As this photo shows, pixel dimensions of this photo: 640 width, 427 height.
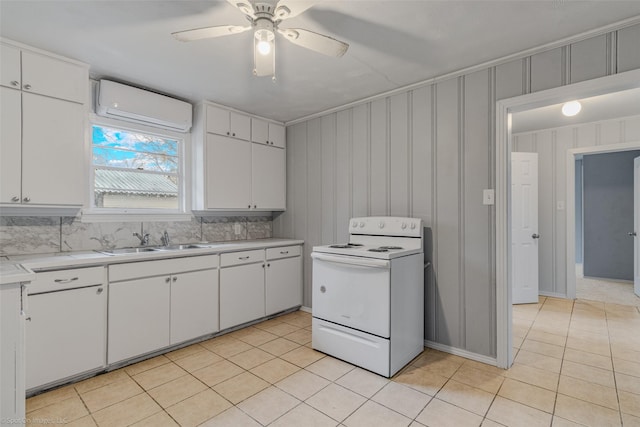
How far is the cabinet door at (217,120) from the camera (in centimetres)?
327

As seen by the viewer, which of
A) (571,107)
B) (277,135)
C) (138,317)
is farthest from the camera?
(277,135)

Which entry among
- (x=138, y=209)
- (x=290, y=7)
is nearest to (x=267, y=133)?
(x=138, y=209)

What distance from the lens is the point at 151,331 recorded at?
2543mm

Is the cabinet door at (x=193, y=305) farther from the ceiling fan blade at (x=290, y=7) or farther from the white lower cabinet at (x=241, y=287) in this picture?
the ceiling fan blade at (x=290, y=7)

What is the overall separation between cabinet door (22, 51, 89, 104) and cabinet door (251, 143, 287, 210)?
1.67 meters

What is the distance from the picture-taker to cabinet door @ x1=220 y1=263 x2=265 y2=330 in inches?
121

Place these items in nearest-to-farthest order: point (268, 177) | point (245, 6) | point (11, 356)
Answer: point (11, 356) → point (245, 6) → point (268, 177)

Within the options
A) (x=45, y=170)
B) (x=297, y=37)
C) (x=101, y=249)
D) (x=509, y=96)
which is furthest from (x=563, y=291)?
(x=45, y=170)

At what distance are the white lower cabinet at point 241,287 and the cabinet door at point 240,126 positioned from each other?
132 centimetres

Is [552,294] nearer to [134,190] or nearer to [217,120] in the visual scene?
[217,120]

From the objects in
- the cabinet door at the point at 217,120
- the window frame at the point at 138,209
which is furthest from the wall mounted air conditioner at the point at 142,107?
the cabinet door at the point at 217,120

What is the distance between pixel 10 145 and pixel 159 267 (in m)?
1.28

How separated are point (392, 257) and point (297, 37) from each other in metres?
1.56

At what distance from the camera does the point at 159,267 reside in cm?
259
